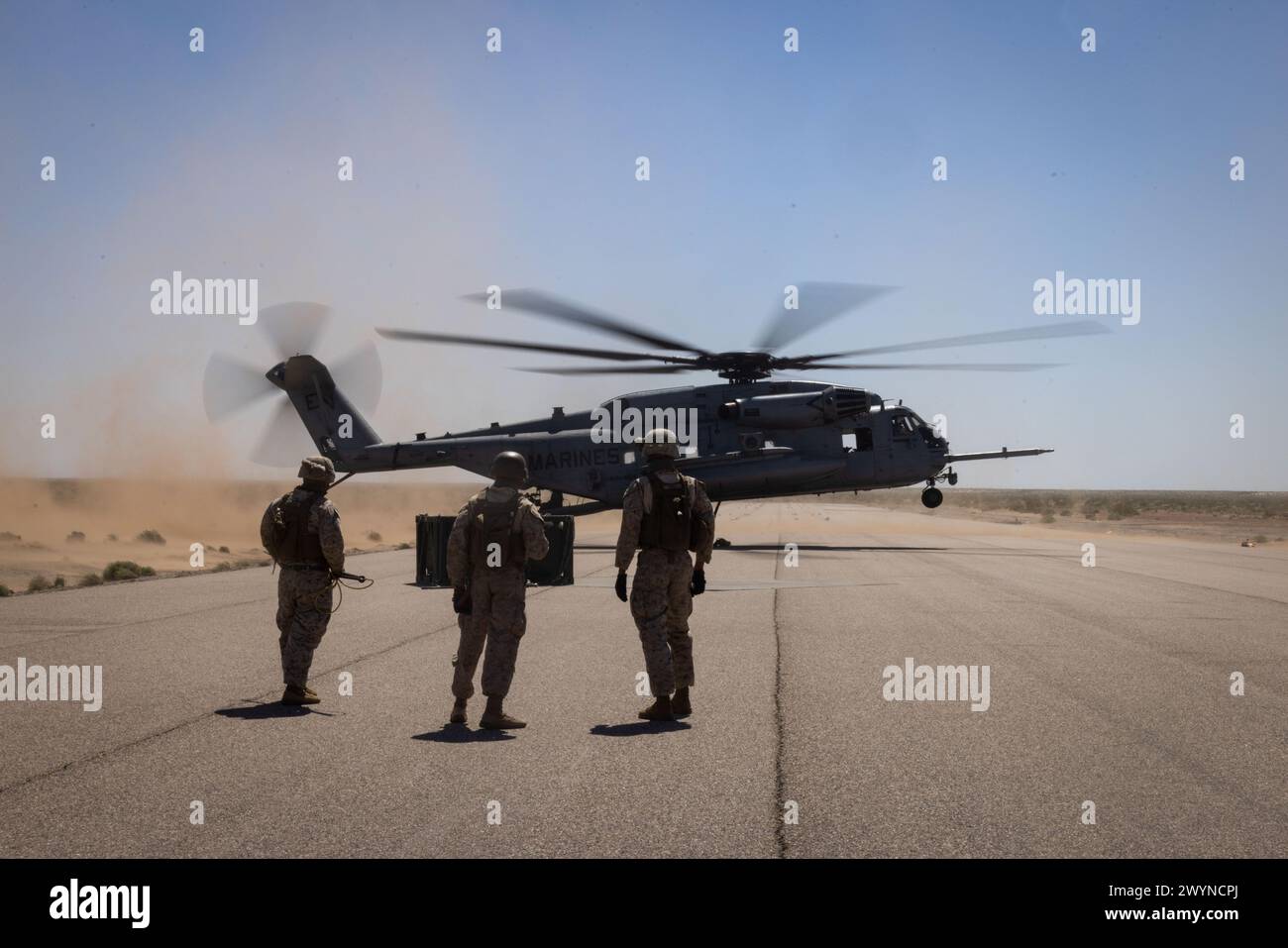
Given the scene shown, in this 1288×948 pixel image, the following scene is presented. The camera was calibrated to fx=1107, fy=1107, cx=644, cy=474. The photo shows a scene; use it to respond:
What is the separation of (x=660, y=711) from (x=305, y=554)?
314 centimetres

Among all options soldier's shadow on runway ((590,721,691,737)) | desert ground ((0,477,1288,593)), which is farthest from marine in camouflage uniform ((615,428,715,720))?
desert ground ((0,477,1288,593))

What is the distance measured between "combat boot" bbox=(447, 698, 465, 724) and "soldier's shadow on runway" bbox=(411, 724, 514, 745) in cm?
8

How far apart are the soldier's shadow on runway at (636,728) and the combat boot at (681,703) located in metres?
0.21

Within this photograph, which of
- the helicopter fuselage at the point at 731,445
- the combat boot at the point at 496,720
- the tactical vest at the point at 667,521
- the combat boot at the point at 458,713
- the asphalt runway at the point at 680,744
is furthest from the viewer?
the helicopter fuselage at the point at 731,445

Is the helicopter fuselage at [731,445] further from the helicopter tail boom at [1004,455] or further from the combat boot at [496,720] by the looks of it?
the combat boot at [496,720]

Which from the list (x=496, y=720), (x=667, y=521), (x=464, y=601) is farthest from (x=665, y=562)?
(x=496, y=720)

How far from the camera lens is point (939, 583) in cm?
1862

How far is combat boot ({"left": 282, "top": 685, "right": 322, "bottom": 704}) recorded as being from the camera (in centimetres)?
827

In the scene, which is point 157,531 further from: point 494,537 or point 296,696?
point 494,537

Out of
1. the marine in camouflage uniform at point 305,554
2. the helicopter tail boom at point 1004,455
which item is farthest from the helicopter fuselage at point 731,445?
the marine in camouflage uniform at point 305,554

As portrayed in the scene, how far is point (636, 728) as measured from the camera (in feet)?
24.6

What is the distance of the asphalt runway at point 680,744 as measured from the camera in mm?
5070

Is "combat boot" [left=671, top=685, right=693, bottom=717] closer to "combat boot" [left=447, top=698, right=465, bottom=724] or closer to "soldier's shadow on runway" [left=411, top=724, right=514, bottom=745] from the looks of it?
"soldier's shadow on runway" [left=411, top=724, right=514, bottom=745]
